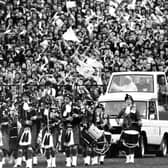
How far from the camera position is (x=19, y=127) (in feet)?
75.4

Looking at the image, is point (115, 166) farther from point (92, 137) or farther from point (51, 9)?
point (51, 9)

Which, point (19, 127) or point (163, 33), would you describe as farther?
point (163, 33)

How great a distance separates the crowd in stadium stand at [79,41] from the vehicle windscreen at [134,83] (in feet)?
3.43

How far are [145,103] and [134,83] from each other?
1.23 meters

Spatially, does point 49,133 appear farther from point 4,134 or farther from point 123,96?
point 123,96

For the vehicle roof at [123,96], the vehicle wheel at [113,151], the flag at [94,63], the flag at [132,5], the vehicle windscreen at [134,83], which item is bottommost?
the vehicle wheel at [113,151]

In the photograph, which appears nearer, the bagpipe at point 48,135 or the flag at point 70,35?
the bagpipe at point 48,135

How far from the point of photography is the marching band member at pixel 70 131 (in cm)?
2289

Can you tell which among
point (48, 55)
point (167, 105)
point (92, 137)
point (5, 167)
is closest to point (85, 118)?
point (92, 137)

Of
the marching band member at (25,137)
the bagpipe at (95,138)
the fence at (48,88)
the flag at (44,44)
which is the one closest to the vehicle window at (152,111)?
the fence at (48,88)

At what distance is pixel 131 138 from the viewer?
79.8 feet

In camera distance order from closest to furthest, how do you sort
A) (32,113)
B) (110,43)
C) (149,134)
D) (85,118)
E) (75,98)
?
(32,113) → (85,118) → (149,134) → (75,98) → (110,43)

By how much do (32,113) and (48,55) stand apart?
328 inches

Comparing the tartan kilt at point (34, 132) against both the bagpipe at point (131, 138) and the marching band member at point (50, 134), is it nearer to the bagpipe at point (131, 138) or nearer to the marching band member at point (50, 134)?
the marching band member at point (50, 134)
